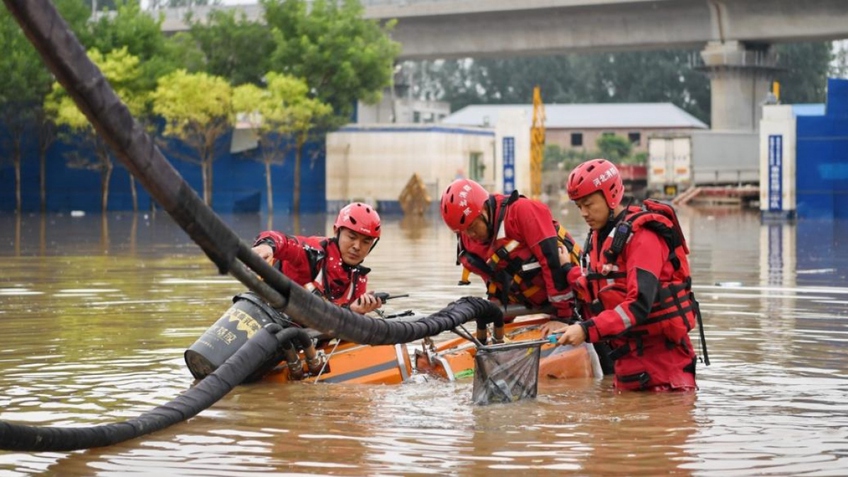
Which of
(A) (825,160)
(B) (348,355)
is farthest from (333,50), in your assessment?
(B) (348,355)

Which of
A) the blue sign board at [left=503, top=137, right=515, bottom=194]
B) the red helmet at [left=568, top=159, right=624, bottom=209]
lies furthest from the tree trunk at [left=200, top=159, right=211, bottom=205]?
the red helmet at [left=568, top=159, right=624, bottom=209]

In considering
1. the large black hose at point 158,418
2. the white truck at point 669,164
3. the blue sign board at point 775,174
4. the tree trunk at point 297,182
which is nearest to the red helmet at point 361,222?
the large black hose at point 158,418

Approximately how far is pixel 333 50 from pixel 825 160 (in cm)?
2156

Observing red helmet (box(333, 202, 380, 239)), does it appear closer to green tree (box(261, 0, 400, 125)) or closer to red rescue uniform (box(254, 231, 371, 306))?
red rescue uniform (box(254, 231, 371, 306))

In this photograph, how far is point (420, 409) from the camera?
976 centimetres

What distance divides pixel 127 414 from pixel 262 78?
2078 inches

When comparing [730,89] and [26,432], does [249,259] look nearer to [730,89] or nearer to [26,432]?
[26,432]

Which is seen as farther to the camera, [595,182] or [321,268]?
[321,268]

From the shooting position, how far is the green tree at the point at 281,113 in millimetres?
55812

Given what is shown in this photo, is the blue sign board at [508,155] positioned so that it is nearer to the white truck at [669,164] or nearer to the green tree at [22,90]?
the white truck at [669,164]

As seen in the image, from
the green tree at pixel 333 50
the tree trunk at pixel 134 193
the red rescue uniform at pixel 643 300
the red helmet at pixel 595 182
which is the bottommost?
the tree trunk at pixel 134 193

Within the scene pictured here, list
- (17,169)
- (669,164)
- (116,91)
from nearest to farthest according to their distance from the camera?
(116,91) → (17,169) → (669,164)

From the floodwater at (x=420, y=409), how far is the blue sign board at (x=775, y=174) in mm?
27110

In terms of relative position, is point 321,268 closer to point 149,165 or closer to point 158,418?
point 158,418
